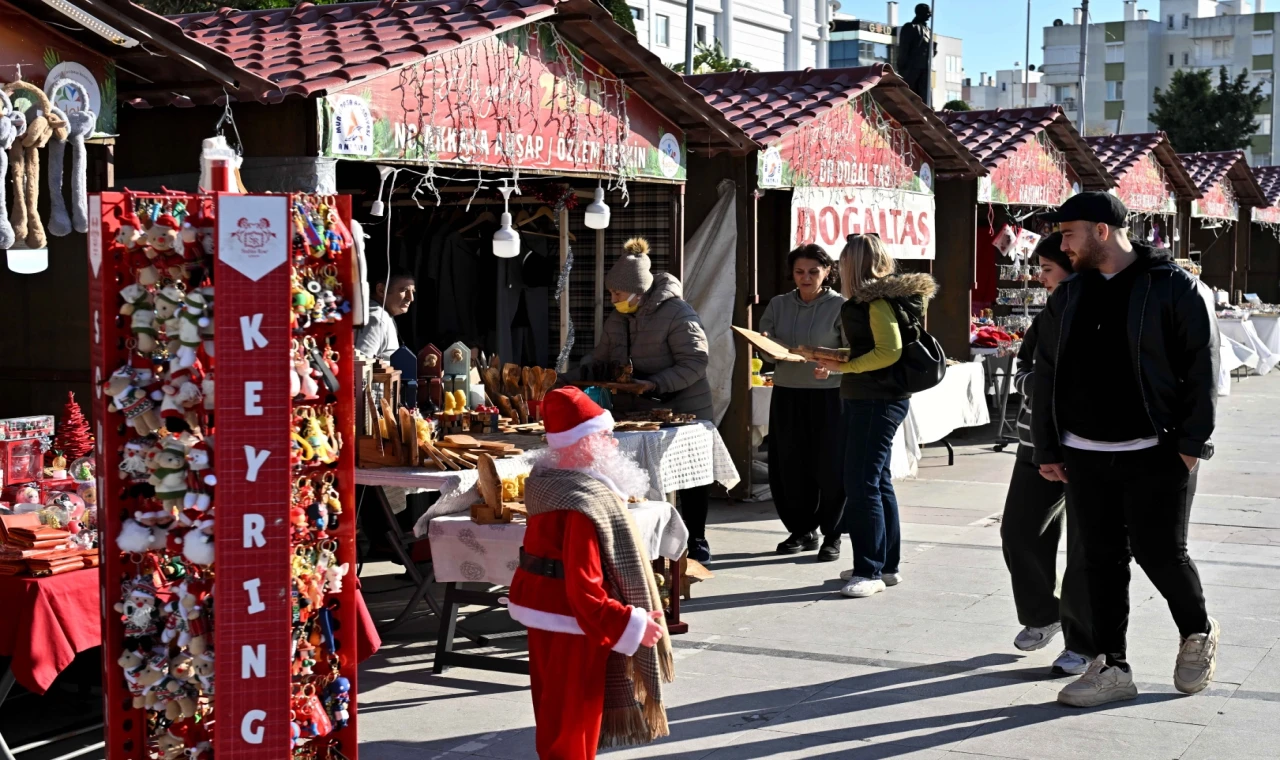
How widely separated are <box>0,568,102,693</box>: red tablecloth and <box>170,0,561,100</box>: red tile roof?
7.81 ft

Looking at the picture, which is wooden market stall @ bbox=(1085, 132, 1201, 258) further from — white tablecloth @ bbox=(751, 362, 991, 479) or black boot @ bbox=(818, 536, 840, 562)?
black boot @ bbox=(818, 536, 840, 562)

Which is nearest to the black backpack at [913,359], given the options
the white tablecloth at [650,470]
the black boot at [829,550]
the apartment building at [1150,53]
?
the white tablecloth at [650,470]

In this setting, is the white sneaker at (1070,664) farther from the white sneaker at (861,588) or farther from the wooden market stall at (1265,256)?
the wooden market stall at (1265,256)

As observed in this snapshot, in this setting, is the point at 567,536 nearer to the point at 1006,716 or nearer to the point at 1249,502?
the point at 1006,716

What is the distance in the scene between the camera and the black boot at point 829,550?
855 cm

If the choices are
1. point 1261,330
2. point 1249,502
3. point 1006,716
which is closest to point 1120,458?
point 1006,716

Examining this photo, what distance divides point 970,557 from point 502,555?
144 inches

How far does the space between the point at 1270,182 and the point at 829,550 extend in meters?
24.6

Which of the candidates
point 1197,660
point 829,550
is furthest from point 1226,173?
point 1197,660

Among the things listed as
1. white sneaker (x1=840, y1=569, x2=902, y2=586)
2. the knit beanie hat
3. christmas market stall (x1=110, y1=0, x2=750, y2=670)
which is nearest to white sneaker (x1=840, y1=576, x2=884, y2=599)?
white sneaker (x1=840, y1=569, x2=902, y2=586)

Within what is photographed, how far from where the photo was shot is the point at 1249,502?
34.9 ft

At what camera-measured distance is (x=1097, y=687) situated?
18.5 ft

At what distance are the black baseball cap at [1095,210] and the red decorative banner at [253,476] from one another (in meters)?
2.95

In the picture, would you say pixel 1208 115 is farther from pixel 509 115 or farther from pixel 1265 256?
pixel 509 115
